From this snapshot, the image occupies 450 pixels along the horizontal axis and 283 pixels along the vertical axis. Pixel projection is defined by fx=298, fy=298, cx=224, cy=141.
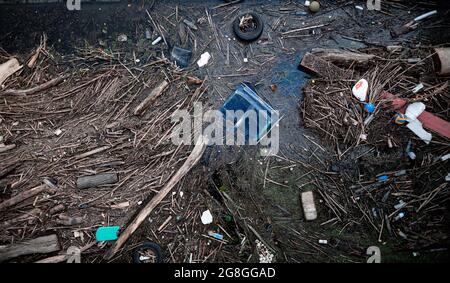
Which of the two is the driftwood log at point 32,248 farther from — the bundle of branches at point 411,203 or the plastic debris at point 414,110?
the plastic debris at point 414,110

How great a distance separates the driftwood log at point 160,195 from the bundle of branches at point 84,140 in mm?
86

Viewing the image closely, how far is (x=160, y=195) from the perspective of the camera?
3625 mm

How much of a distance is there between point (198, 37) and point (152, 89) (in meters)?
0.90

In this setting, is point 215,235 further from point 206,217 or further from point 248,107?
point 248,107

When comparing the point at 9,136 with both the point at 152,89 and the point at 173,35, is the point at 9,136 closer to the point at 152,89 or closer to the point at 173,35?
the point at 152,89

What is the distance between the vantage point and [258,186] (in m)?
3.72

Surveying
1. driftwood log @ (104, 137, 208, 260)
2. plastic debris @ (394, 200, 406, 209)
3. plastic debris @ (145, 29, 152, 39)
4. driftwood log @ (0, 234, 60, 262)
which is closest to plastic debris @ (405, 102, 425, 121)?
plastic debris @ (394, 200, 406, 209)

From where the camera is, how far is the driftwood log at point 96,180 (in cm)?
360

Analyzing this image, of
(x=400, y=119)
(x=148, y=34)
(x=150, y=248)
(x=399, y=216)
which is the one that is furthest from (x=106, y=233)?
(x=400, y=119)

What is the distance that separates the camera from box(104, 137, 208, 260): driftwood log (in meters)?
3.59

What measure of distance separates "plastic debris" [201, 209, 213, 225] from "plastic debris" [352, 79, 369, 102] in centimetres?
232

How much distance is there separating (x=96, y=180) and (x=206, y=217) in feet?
4.61

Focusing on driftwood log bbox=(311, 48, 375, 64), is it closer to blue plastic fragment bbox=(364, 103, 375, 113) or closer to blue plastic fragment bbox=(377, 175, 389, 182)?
blue plastic fragment bbox=(364, 103, 375, 113)
